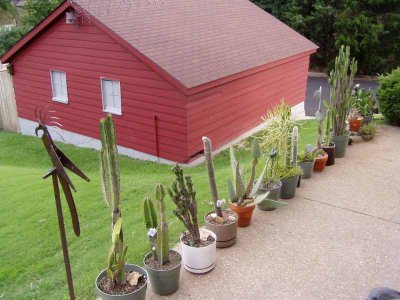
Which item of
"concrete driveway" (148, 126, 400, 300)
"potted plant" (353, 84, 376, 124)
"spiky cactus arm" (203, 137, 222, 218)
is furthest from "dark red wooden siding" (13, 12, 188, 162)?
"spiky cactus arm" (203, 137, 222, 218)

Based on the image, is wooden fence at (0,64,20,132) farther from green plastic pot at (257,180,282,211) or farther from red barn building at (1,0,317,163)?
green plastic pot at (257,180,282,211)

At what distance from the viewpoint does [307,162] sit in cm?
696

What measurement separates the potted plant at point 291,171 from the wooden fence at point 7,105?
1254cm

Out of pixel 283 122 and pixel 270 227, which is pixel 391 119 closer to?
pixel 283 122

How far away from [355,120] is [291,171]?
3.72 m

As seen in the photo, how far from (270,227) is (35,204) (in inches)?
169

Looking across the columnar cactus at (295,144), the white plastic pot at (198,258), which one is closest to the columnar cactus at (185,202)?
the white plastic pot at (198,258)

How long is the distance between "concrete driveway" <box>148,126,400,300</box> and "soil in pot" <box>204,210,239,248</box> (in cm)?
11

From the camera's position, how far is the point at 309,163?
275 inches

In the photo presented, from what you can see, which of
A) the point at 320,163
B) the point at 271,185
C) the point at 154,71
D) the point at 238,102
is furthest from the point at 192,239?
the point at 238,102

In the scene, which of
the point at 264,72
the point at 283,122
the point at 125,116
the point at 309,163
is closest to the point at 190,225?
the point at 283,122

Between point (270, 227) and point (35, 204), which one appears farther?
point (35, 204)

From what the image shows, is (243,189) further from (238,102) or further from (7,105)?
(7,105)

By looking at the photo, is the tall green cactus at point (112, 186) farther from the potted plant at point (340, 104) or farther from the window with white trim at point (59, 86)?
the window with white trim at point (59, 86)
